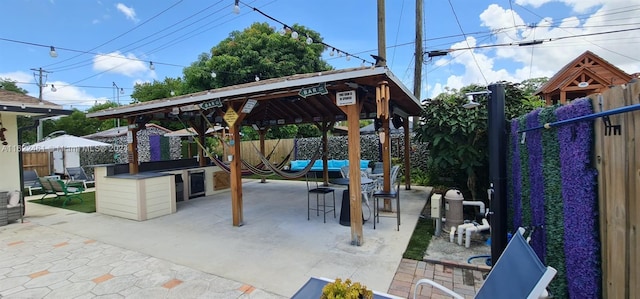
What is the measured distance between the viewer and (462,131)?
473cm

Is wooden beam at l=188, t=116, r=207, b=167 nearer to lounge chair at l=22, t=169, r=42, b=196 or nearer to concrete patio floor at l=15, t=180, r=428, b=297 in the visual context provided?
concrete patio floor at l=15, t=180, r=428, b=297

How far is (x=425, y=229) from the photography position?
432cm

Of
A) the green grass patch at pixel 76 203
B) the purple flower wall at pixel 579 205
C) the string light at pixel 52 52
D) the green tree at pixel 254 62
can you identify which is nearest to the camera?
the purple flower wall at pixel 579 205

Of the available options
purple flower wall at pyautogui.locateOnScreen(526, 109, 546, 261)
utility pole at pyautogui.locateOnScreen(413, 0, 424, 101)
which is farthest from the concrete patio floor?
utility pole at pyautogui.locateOnScreen(413, 0, 424, 101)

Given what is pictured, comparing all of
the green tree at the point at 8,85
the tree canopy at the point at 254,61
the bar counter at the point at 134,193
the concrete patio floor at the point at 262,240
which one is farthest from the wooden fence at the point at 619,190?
the green tree at the point at 8,85

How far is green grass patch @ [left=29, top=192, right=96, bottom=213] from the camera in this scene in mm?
6346

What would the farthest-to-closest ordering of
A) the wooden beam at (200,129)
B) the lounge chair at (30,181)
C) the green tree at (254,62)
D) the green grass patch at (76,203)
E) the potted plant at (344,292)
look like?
the green tree at (254,62)
the lounge chair at (30,181)
the wooden beam at (200,129)
the green grass patch at (76,203)
the potted plant at (344,292)

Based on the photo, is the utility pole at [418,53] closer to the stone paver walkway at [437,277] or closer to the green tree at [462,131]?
the green tree at [462,131]

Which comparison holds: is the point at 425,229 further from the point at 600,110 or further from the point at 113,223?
the point at 113,223

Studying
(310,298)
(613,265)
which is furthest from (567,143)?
(310,298)

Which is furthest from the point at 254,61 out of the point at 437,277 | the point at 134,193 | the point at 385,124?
the point at 437,277

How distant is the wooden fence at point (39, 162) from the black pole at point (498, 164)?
44.4 ft

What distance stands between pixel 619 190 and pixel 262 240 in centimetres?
350

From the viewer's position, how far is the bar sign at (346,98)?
141 inches
